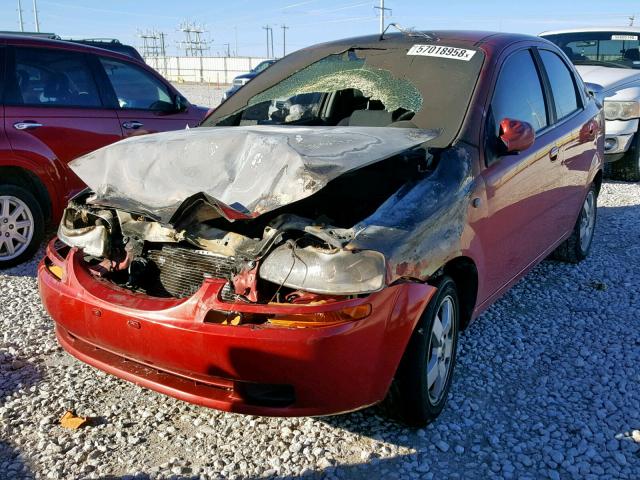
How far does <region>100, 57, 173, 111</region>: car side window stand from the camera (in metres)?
6.05

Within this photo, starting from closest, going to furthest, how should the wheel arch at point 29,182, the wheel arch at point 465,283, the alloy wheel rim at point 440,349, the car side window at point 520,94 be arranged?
1. the alloy wheel rim at point 440,349
2. the wheel arch at point 465,283
3. the car side window at point 520,94
4. the wheel arch at point 29,182

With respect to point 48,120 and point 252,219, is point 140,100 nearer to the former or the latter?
point 48,120

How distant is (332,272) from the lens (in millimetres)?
2361

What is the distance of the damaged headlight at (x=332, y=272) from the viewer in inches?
92.2

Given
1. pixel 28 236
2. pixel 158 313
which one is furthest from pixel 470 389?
pixel 28 236

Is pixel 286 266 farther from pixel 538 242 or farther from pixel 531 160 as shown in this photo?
pixel 538 242

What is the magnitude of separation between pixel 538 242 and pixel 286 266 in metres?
2.30

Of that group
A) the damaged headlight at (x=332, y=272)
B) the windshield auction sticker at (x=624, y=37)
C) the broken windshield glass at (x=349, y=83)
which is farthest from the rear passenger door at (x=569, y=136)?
the windshield auction sticker at (x=624, y=37)

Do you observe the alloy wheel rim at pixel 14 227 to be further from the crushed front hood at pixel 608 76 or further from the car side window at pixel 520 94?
the crushed front hood at pixel 608 76

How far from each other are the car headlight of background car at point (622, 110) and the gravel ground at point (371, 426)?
17.1 ft

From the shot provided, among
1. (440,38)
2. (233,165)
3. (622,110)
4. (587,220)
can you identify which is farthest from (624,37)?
(233,165)

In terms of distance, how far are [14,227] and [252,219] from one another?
338 cm

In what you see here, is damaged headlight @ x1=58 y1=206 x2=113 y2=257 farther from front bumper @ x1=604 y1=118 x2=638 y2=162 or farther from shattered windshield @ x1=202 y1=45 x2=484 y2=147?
front bumper @ x1=604 y1=118 x2=638 y2=162

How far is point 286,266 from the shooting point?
2.44m
